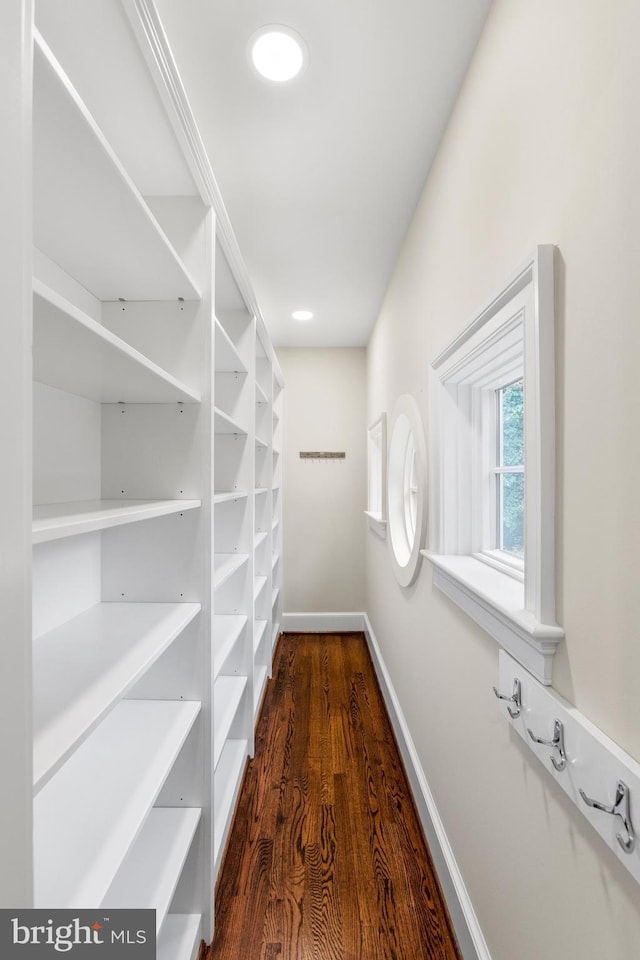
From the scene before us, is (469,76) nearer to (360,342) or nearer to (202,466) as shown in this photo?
(202,466)

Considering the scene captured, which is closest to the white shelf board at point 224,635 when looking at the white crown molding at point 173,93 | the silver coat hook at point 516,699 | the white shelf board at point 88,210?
the silver coat hook at point 516,699

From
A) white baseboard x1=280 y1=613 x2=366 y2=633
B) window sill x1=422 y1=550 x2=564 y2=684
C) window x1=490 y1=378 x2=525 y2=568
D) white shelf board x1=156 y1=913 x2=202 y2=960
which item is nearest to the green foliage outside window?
window x1=490 y1=378 x2=525 y2=568

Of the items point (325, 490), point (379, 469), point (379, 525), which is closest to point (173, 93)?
point (379, 525)

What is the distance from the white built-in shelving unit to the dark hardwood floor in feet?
0.52

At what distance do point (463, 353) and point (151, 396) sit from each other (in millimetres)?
886

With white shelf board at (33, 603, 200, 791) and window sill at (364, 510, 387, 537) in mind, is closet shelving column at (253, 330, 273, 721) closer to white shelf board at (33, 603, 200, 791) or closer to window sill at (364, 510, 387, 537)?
window sill at (364, 510, 387, 537)

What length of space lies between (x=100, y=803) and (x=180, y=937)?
2.14ft

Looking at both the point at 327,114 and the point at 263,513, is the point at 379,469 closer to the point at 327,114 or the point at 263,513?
the point at 263,513

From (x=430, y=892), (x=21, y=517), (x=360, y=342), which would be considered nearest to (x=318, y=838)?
(x=430, y=892)

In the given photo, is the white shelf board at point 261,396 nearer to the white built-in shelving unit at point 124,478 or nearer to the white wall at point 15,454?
the white built-in shelving unit at point 124,478

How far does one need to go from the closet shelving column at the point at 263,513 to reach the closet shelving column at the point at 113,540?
4.92 ft

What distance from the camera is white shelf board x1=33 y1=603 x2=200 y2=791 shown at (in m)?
0.70

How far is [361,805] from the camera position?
2.01 meters

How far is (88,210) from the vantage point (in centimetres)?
95
